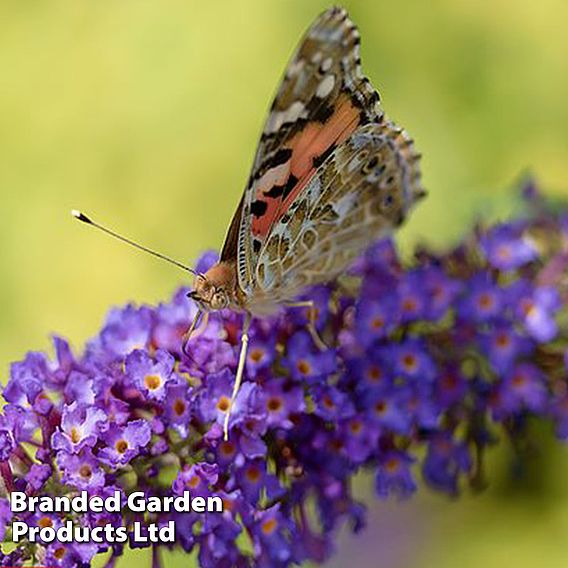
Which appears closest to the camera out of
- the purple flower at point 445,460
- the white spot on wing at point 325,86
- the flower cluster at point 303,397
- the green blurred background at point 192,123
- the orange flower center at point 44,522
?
the orange flower center at point 44,522

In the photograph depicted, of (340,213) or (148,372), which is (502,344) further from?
(148,372)

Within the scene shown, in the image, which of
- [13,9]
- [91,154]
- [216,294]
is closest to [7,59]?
[13,9]

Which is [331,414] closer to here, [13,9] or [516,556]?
[516,556]

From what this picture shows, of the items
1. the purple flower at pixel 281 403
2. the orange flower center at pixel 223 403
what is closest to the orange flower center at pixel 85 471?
the orange flower center at pixel 223 403

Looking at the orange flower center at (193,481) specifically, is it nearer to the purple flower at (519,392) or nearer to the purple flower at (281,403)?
the purple flower at (281,403)

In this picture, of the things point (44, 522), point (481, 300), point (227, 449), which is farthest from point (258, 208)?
point (44, 522)

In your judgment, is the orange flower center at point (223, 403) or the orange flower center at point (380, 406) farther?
the orange flower center at point (380, 406)
